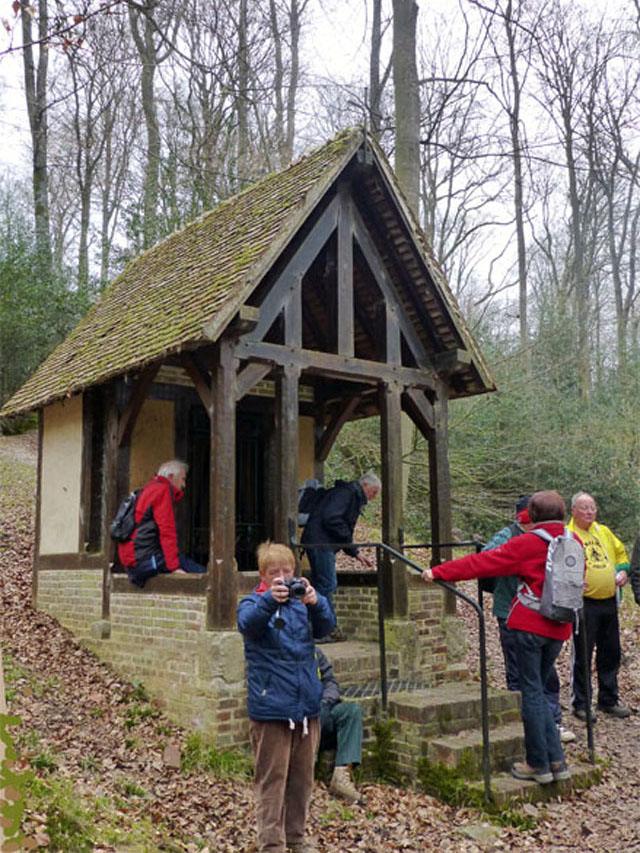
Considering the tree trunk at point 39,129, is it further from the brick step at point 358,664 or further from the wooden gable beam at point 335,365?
the brick step at point 358,664

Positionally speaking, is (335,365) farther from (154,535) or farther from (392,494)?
(154,535)

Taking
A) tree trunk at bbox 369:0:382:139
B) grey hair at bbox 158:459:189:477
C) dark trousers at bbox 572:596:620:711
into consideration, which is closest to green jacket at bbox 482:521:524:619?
dark trousers at bbox 572:596:620:711

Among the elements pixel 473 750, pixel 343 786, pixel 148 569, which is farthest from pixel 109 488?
pixel 473 750

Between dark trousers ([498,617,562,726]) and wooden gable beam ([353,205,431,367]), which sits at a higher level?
wooden gable beam ([353,205,431,367])

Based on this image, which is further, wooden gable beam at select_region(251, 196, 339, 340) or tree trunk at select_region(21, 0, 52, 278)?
tree trunk at select_region(21, 0, 52, 278)

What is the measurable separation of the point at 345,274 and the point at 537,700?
4236 millimetres

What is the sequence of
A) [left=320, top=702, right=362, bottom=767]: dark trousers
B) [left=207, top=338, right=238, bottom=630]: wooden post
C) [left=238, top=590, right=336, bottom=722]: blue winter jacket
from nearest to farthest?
1. [left=238, top=590, right=336, bottom=722]: blue winter jacket
2. [left=320, top=702, right=362, bottom=767]: dark trousers
3. [left=207, top=338, right=238, bottom=630]: wooden post

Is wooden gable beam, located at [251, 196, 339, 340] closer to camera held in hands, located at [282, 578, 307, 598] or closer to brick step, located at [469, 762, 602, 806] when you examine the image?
camera held in hands, located at [282, 578, 307, 598]

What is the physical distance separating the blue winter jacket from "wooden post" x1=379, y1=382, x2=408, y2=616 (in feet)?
10.9

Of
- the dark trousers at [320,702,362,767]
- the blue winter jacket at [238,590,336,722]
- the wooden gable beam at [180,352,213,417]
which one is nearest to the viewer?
the blue winter jacket at [238,590,336,722]

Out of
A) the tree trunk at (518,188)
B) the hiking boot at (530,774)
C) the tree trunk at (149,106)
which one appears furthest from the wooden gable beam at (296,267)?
the tree trunk at (518,188)

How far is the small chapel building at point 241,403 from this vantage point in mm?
7137

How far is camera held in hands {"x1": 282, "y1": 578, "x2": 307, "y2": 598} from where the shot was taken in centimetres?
457

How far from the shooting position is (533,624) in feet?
19.9
